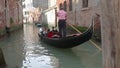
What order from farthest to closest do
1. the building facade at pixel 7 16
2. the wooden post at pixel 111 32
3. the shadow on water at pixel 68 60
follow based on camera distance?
the building facade at pixel 7 16, the shadow on water at pixel 68 60, the wooden post at pixel 111 32

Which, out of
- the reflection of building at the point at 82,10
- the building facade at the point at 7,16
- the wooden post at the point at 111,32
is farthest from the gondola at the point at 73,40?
the building facade at the point at 7,16

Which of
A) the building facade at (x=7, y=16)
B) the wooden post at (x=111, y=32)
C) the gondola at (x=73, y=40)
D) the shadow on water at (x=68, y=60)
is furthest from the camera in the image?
the building facade at (x=7, y=16)

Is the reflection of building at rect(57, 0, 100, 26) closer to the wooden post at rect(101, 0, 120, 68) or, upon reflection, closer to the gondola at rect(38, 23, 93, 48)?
the gondola at rect(38, 23, 93, 48)

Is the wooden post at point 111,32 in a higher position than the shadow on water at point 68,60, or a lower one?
higher

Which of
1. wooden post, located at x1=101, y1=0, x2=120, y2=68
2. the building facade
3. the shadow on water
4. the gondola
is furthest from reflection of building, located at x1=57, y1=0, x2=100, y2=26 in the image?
wooden post, located at x1=101, y1=0, x2=120, y2=68

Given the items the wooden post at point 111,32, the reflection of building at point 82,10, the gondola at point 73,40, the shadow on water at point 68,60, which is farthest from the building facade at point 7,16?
the wooden post at point 111,32

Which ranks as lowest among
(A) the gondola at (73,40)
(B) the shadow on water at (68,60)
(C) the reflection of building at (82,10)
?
(B) the shadow on water at (68,60)

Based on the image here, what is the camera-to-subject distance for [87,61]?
255 inches

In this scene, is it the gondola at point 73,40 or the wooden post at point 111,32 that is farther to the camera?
the gondola at point 73,40

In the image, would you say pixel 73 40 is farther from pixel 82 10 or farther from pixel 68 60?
pixel 82 10

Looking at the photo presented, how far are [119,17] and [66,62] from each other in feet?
17.3

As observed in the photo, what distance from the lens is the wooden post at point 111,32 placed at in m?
1.15

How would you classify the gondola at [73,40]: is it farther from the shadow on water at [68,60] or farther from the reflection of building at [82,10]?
the reflection of building at [82,10]

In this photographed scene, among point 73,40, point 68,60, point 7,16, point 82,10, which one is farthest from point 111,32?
point 7,16
